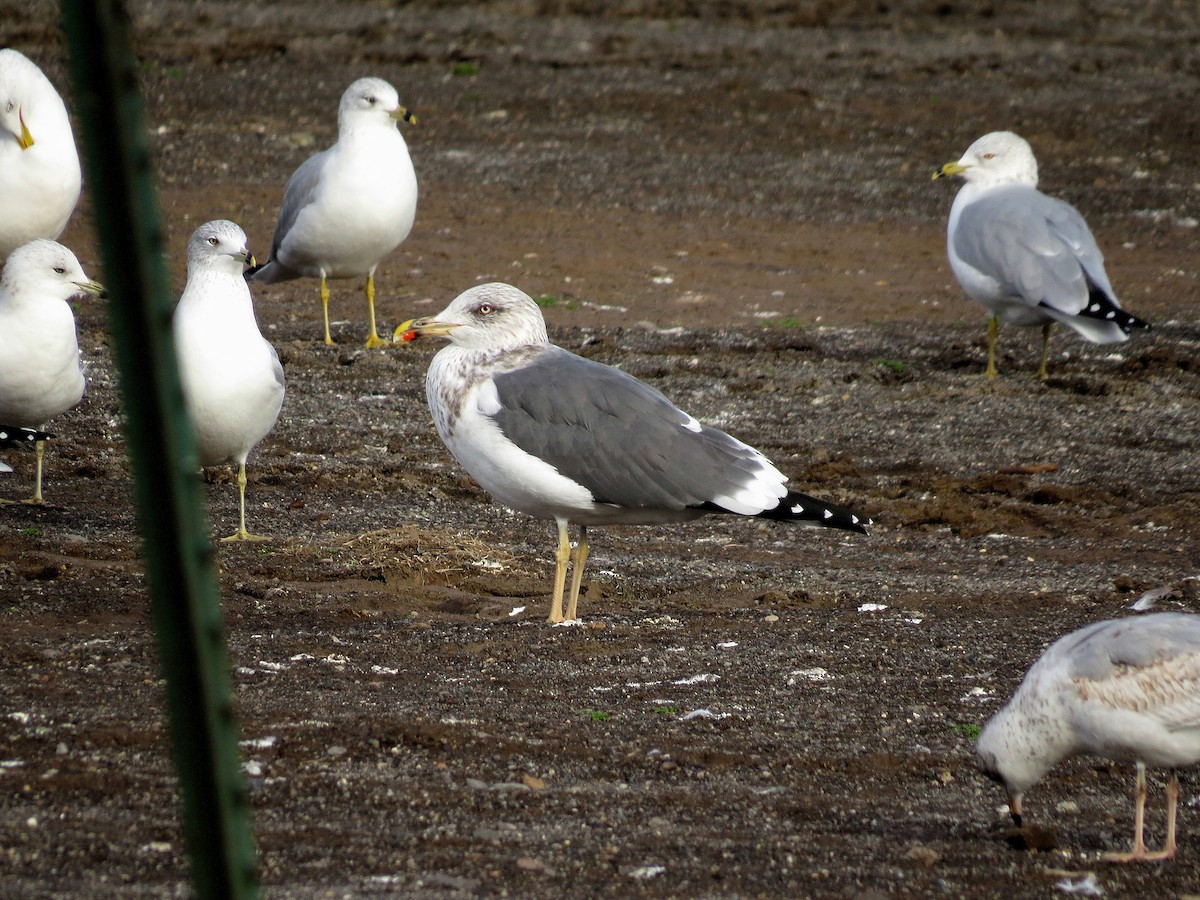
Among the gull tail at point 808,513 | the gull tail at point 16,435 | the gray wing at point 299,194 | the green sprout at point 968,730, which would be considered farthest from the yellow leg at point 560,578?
the gray wing at point 299,194

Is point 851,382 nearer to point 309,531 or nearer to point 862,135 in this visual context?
point 309,531

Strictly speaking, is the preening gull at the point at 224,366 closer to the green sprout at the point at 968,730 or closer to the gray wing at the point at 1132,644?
the green sprout at the point at 968,730

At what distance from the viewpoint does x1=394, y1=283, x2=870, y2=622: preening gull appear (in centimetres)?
614

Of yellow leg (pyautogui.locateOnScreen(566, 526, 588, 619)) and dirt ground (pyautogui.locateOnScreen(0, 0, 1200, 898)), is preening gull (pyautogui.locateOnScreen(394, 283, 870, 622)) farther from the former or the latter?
dirt ground (pyautogui.locateOnScreen(0, 0, 1200, 898))

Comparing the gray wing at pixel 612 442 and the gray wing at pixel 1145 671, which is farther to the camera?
the gray wing at pixel 612 442

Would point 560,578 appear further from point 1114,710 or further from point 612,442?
point 1114,710

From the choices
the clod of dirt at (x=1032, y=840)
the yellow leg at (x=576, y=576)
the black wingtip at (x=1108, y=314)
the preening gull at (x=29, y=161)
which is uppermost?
the preening gull at (x=29, y=161)

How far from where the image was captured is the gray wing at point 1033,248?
10.5 metres

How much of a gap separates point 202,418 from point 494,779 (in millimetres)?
3264

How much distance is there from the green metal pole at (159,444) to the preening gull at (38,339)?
671 centimetres

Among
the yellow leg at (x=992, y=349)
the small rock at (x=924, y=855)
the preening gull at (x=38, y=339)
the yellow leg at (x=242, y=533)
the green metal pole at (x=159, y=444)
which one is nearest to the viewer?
the green metal pole at (x=159, y=444)

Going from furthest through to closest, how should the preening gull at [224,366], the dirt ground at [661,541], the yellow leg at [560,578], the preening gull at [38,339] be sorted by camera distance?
the preening gull at [38,339], the preening gull at [224,366], the yellow leg at [560,578], the dirt ground at [661,541]

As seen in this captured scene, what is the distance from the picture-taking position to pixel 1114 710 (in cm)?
385

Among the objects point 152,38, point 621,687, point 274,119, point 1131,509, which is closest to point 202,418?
point 621,687
